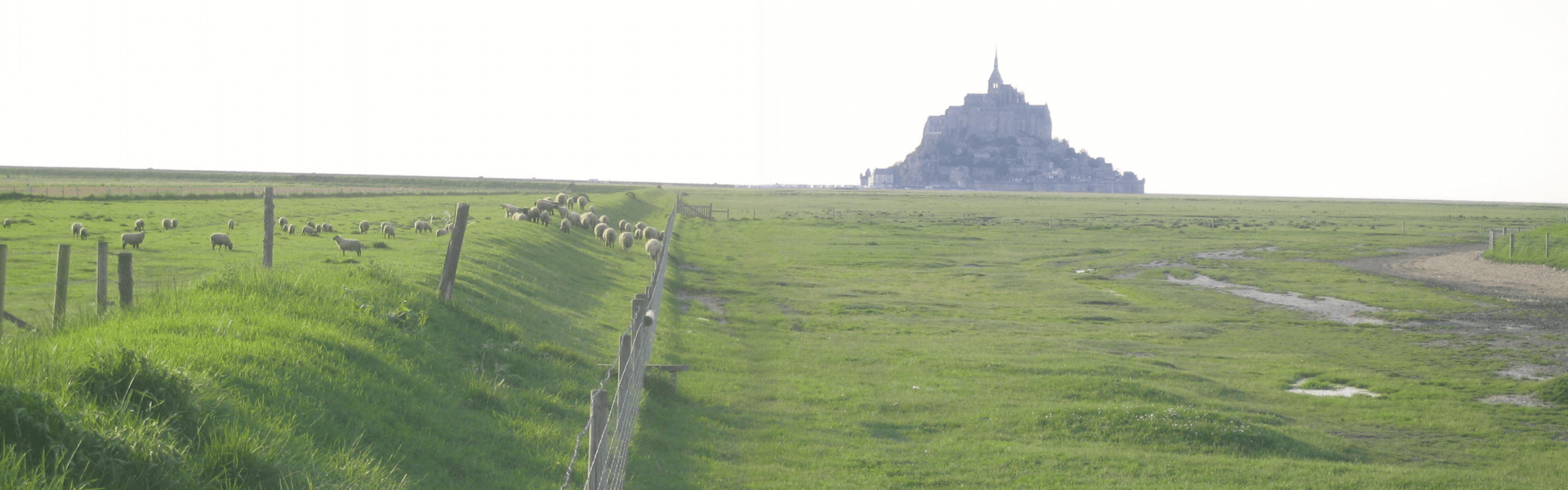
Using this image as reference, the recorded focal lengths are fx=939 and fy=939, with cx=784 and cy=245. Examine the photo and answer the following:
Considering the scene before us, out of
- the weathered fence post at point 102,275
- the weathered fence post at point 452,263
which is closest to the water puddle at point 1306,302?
the weathered fence post at point 452,263

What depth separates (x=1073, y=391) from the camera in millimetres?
17984

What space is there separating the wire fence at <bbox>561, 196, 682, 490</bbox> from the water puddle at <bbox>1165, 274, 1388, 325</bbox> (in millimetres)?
24181

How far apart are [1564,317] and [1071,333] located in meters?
17.2

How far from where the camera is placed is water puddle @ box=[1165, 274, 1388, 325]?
3034 cm

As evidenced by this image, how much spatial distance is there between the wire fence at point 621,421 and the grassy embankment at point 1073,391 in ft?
2.22

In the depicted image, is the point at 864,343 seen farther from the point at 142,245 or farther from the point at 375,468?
the point at 142,245

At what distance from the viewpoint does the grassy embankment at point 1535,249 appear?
151 feet

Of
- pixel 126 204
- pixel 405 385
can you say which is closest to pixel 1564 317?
pixel 405 385

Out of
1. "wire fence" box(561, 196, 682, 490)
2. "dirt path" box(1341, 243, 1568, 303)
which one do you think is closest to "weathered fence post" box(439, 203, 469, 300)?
"wire fence" box(561, 196, 682, 490)

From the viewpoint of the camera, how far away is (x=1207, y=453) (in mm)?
14547

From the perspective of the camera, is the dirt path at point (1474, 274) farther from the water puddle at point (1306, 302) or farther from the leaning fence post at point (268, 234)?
the leaning fence post at point (268, 234)

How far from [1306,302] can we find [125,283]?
35.3 meters

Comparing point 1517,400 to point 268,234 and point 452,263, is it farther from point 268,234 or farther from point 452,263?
point 268,234

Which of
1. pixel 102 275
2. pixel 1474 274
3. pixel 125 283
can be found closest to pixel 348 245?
pixel 102 275
